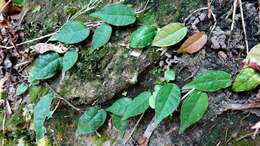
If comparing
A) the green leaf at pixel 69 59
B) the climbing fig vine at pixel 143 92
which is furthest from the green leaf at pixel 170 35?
the green leaf at pixel 69 59

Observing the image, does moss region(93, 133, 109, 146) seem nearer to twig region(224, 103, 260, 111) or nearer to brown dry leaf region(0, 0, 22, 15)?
twig region(224, 103, 260, 111)

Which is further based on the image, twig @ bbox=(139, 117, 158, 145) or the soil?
twig @ bbox=(139, 117, 158, 145)

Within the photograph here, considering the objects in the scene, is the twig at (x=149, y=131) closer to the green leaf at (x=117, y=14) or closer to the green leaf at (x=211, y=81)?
the green leaf at (x=211, y=81)

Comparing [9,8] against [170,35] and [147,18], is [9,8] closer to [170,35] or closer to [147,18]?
[147,18]

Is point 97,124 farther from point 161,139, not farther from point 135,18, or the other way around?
point 135,18

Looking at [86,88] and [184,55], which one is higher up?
[184,55]

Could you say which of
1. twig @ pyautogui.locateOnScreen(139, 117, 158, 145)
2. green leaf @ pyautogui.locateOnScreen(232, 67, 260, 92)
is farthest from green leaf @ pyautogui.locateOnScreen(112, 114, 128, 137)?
green leaf @ pyautogui.locateOnScreen(232, 67, 260, 92)

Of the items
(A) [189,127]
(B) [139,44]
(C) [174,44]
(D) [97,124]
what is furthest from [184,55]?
(D) [97,124]
